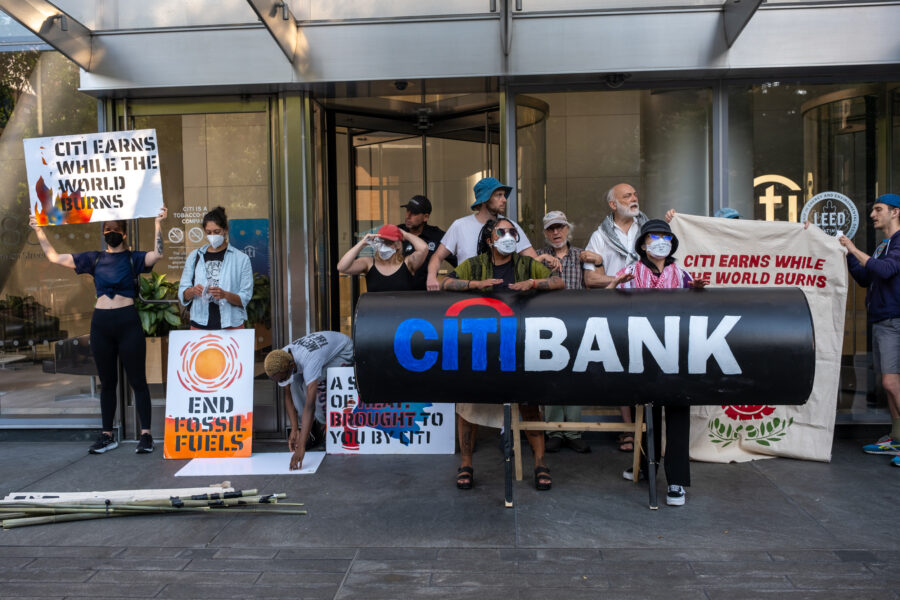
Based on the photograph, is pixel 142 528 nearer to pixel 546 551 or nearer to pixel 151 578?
pixel 151 578

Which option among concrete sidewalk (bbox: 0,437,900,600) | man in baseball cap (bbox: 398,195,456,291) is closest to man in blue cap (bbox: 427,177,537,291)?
man in baseball cap (bbox: 398,195,456,291)

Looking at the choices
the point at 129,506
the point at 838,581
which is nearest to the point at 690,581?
the point at 838,581

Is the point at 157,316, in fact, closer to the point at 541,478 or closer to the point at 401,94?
the point at 401,94

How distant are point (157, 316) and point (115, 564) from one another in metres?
2.93

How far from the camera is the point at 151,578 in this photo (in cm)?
371

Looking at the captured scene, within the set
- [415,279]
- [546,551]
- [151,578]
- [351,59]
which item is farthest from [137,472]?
[351,59]

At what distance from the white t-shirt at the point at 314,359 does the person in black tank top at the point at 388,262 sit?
627 millimetres

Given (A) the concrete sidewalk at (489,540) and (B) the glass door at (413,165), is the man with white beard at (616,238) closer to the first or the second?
(A) the concrete sidewalk at (489,540)

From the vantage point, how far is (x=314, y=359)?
564 cm

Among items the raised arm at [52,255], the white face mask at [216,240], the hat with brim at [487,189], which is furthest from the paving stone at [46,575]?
the hat with brim at [487,189]

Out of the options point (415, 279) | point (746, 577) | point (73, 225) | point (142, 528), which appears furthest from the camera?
point (73, 225)

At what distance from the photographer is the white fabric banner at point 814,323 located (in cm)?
552

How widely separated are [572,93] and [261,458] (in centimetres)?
403

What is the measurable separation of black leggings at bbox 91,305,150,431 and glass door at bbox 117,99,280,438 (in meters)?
0.43
